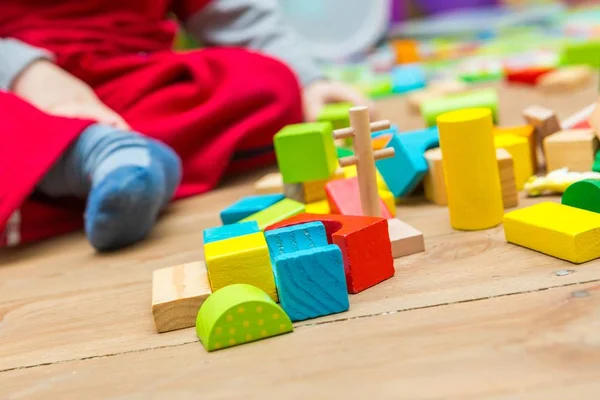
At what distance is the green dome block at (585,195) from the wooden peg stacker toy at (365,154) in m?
0.17

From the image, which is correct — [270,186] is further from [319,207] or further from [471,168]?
[471,168]

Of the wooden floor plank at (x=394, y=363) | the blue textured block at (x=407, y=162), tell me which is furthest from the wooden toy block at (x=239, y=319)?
the blue textured block at (x=407, y=162)

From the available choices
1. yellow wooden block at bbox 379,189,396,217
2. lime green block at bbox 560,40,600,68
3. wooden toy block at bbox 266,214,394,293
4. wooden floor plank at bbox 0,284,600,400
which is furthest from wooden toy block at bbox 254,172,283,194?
lime green block at bbox 560,40,600,68

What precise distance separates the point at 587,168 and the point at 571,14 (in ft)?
6.18

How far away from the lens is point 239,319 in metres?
0.61

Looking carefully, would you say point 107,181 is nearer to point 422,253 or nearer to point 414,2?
point 422,253

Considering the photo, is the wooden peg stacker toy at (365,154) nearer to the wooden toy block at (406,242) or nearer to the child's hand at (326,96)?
the wooden toy block at (406,242)

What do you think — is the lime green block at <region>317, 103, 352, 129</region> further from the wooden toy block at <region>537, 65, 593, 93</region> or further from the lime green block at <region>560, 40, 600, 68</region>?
the lime green block at <region>560, 40, 600, 68</region>

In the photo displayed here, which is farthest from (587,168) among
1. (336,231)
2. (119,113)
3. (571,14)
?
(571,14)

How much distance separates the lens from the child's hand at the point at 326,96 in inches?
54.1

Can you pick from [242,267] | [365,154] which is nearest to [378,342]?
[242,267]

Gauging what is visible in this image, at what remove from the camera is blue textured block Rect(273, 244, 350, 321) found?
0.63 metres

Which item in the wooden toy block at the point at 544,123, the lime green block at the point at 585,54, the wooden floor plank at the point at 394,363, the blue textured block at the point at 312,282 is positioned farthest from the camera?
the lime green block at the point at 585,54

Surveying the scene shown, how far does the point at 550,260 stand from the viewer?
697mm
